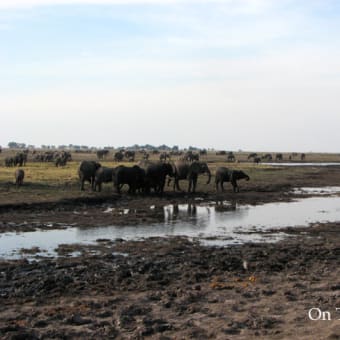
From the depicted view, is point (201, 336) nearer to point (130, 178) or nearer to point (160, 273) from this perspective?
point (160, 273)

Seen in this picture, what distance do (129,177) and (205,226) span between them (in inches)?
400

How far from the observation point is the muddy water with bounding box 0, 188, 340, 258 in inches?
692

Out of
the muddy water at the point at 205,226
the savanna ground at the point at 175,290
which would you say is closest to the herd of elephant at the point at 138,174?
the muddy water at the point at 205,226

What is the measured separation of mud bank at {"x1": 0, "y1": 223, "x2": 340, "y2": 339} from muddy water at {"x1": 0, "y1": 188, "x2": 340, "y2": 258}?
5.33ft

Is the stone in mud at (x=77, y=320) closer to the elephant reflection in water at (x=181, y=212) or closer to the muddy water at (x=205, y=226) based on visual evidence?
the muddy water at (x=205, y=226)

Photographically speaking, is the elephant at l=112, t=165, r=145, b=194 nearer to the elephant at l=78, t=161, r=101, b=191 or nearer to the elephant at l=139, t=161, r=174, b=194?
the elephant at l=139, t=161, r=174, b=194

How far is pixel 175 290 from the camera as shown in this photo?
441 inches

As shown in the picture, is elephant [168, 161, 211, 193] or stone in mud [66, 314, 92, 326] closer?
stone in mud [66, 314, 92, 326]

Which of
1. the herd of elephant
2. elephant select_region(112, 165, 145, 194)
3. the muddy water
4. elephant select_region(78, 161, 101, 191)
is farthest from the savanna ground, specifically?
elephant select_region(78, 161, 101, 191)

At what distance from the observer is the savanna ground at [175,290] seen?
8.73 m

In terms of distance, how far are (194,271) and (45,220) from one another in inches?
413

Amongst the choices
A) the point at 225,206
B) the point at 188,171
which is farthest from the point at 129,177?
the point at 225,206

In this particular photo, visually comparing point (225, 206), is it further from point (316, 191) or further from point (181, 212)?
point (316, 191)

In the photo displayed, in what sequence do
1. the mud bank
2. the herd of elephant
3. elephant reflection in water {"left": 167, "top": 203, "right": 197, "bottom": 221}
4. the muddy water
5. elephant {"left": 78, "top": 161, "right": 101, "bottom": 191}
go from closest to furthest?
1. the mud bank
2. the muddy water
3. elephant reflection in water {"left": 167, "top": 203, "right": 197, "bottom": 221}
4. the herd of elephant
5. elephant {"left": 78, "top": 161, "right": 101, "bottom": 191}
